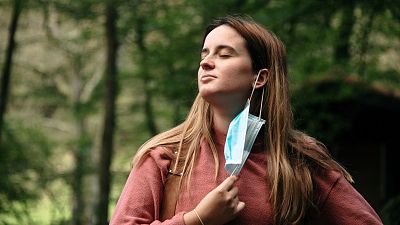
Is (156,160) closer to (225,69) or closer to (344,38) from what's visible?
(225,69)

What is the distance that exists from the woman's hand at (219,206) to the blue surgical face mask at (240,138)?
0.17 ft

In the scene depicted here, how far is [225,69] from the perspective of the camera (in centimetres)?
284

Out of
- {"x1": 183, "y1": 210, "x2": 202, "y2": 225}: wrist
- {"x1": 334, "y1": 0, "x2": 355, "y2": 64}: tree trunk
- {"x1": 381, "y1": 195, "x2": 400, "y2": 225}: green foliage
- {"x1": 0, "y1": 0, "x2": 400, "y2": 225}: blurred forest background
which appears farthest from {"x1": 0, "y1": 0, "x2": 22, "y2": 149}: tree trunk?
{"x1": 183, "y1": 210, "x2": 202, "y2": 225}: wrist

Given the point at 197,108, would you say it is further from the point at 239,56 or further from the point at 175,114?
the point at 175,114

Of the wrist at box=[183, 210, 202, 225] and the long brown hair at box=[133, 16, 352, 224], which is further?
the long brown hair at box=[133, 16, 352, 224]

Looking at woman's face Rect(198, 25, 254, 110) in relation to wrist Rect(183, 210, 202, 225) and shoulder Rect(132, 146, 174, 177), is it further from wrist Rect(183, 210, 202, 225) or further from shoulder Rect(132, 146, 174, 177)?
wrist Rect(183, 210, 202, 225)

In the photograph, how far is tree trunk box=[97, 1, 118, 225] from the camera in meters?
10.8

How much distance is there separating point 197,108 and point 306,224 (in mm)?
539

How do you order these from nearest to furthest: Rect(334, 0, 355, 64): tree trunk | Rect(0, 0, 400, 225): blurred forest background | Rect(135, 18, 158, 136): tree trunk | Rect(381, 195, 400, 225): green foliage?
Rect(381, 195, 400, 225): green foliage < Rect(0, 0, 400, 225): blurred forest background < Rect(334, 0, 355, 64): tree trunk < Rect(135, 18, 158, 136): tree trunk

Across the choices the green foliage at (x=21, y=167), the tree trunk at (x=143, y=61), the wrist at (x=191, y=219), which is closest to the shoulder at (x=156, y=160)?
the wrist at (x=191, y=219)

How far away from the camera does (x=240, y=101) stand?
2.88 meters

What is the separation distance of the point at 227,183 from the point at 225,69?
1.32 feet

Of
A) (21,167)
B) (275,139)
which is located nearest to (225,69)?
(275,139)

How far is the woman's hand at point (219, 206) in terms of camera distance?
2.63 meters
